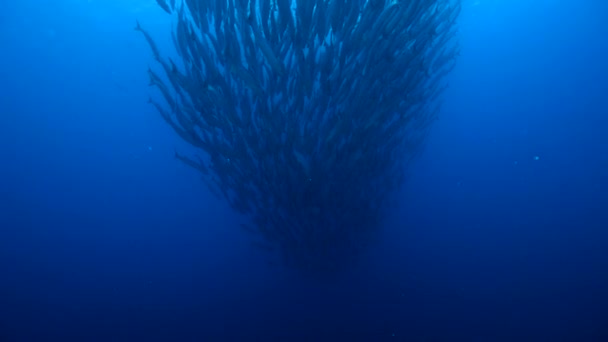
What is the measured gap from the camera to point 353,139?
3566 millimetres

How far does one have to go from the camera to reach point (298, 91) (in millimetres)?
3061

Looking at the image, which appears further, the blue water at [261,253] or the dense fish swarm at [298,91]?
the blue water at [261,253]

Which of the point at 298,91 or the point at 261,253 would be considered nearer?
the point at 298,91

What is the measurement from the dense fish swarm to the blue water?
2670 millimetres

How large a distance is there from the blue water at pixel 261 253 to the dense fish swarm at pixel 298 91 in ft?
8.76

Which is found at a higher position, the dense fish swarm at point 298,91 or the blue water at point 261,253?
the blue water at point 261,253

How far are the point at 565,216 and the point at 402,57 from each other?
6.58 m

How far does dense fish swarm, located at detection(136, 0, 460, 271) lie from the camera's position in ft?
9.07

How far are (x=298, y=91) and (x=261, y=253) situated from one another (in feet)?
16.1

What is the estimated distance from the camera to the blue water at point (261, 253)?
21.6ft

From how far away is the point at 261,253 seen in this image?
24.0 ft

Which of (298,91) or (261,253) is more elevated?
(261,253)

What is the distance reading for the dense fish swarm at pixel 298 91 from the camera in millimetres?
2766

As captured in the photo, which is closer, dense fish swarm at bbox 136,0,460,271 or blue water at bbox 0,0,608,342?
dense fish swarm at bbox 136,0,460,271
